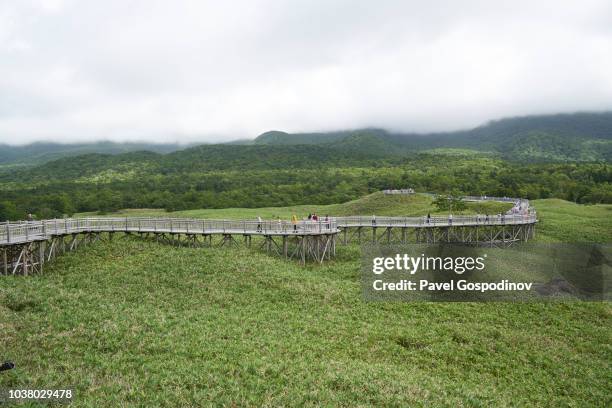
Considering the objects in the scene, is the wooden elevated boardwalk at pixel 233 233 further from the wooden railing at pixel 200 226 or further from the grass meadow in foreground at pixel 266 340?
the grass meadow in foreground at pixel 266 340

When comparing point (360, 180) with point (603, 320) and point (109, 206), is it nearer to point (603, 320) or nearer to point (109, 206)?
point (109, 206)

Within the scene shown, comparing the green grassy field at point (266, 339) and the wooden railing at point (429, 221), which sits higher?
the wooden railing at point (429, 221)

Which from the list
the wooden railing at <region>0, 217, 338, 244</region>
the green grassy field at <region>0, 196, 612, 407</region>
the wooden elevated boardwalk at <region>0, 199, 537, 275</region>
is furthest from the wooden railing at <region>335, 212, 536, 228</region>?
the green grassy field at <region>0, 196, 612, 407</region>

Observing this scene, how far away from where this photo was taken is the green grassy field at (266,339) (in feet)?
66.3

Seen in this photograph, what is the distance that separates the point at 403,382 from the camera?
21.9m

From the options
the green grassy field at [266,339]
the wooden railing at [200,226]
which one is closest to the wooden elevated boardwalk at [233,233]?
the wooden railing at [200,226]

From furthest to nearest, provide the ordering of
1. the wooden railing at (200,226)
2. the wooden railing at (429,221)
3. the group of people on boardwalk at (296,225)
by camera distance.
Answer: the wooden railing at (429,221), the group of people on boardwalk at (296,225), the wooden railing at (200,226)

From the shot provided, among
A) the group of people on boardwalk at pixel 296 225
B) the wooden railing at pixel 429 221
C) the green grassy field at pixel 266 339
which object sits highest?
the group of people on boardwalk at pixel 296 225

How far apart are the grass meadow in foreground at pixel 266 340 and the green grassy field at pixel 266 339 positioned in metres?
0.10

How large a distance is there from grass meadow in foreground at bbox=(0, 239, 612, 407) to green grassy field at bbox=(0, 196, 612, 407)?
0.10m

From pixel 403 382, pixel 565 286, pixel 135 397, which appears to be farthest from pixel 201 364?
pixel 565 286

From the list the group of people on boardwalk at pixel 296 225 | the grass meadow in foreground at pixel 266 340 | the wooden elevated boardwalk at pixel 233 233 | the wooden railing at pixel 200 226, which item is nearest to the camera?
the grass meadow in foreground at pixel 266 340

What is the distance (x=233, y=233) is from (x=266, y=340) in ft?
63.1

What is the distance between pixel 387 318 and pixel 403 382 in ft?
34.1
